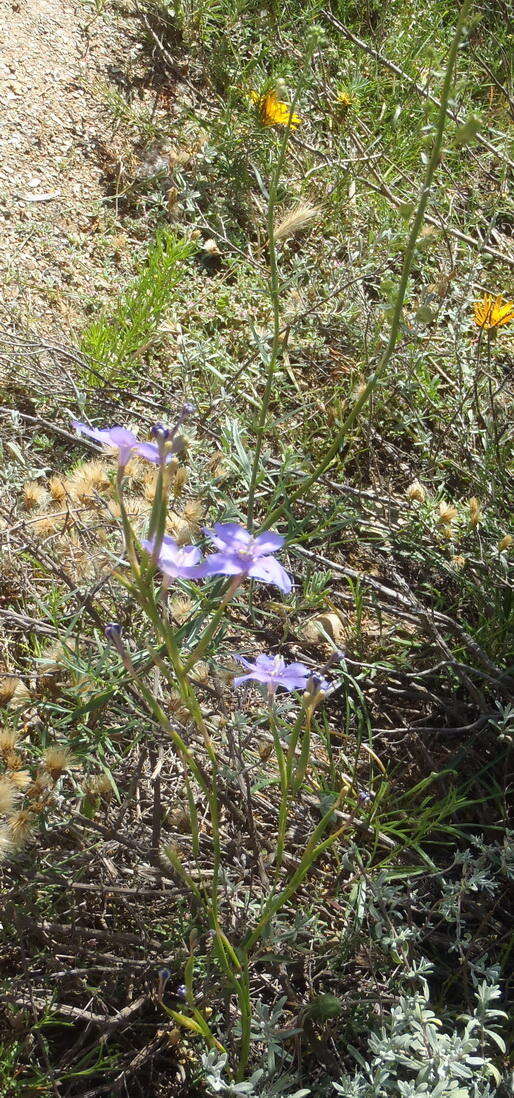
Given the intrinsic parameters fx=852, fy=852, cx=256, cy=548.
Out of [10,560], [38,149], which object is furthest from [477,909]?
[38,149]

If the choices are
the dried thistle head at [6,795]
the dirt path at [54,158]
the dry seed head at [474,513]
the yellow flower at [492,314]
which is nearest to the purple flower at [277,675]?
the dried thistle head at [6,795]

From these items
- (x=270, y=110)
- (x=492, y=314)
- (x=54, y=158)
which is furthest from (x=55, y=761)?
(x=270, y=110)

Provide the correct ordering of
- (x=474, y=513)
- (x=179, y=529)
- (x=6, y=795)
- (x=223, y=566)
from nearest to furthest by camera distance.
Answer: (x=223, y=566), (x=6, y=795), (x=179, y=529), (x=474, y=513)

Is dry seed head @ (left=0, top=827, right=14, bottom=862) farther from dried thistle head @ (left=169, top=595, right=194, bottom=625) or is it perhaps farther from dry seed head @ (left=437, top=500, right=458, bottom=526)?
dry seed head @ (left=437, top=500, right=458, bottom=526)

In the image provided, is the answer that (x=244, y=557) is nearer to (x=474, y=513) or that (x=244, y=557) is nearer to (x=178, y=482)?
(x=178, y=482)

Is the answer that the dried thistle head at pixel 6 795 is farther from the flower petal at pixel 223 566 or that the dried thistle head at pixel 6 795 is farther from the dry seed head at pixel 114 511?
the flower petal at pixel 223 566

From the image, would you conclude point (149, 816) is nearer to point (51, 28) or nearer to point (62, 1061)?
point (62, 1061)
